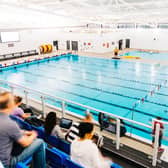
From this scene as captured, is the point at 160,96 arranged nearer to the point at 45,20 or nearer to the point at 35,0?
the point at 35,0

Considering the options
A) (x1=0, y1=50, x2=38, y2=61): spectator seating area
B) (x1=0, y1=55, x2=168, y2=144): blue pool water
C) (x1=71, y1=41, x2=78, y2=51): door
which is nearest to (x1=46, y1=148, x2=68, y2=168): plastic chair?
(x1=0, y1=55, x2=168, y2=144): blue pool water

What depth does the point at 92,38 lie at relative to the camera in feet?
62.4

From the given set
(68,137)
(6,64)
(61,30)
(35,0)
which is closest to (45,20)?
(61,30)

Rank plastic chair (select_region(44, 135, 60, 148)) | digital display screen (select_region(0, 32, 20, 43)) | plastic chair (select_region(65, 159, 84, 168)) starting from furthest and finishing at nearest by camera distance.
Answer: digital display screen (select_region(0, 32, 20, 43)) → plastic chair (select_region(44, 135, 60, 148)) → plastic chair (select_region(65, 159, 84, 168))

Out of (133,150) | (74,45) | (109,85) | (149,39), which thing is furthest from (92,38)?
(133,150)

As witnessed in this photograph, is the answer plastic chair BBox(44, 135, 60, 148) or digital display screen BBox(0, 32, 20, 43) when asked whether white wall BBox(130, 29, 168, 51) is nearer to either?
digital display screen BBox(0, 32, 20, 43)

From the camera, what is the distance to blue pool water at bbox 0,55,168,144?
6930 millimetres

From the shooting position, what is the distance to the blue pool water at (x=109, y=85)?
693 cm

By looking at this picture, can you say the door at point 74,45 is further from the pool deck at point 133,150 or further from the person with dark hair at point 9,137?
the person with dark hair at point 9,137

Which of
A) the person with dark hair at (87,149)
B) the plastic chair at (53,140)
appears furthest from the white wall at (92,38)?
the person with dark hair at (87,149)

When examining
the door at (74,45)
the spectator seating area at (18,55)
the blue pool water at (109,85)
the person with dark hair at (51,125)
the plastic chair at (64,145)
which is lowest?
the blue pool water at (109,85)

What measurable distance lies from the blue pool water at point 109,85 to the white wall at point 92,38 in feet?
16.2

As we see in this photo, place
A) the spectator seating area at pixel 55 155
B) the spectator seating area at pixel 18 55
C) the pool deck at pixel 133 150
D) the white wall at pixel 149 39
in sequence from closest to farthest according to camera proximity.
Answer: the spectator seating area at pixel 55 155, the pool deck at pixel 133 150, the spectator seating area at pixel 18 55, the white wall at pixel 149 39

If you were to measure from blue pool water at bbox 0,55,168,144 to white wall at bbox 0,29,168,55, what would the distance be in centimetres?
495
